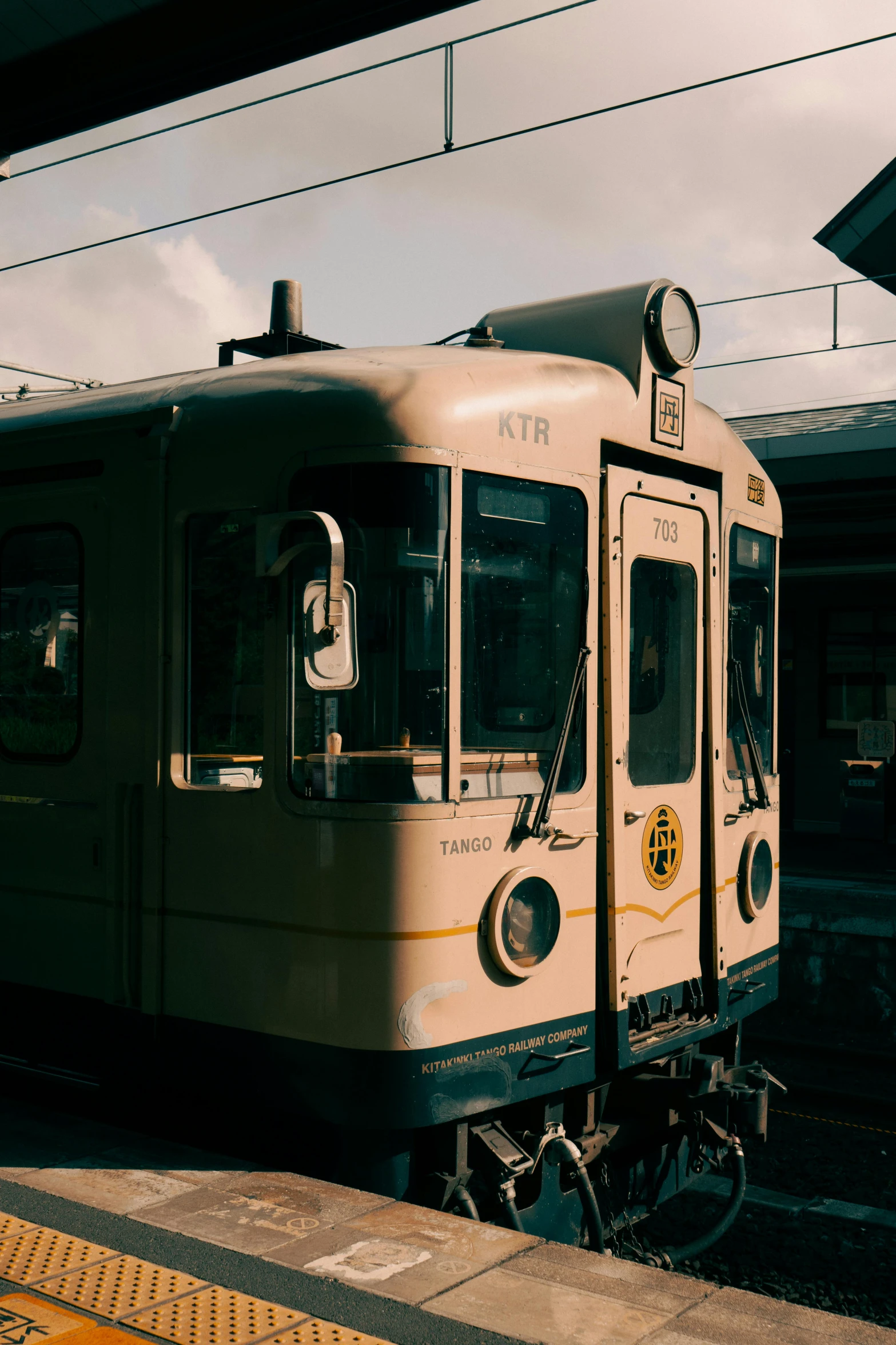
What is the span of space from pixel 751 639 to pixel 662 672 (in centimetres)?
78

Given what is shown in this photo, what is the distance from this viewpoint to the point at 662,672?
4.96m

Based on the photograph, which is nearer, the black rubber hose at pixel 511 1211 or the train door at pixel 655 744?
the black rubber hose at pixel 511 1211

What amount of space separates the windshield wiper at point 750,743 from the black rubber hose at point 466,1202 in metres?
2.05

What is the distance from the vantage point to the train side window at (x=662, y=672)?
4781 mm

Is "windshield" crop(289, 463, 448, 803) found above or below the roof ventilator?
below

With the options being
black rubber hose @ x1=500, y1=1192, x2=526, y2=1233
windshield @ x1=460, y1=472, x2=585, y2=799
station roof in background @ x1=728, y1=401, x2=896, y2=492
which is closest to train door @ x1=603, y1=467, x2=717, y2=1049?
windshield @ x1=460, y1=472, x2=585, y2=799

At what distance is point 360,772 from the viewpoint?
3855 mm

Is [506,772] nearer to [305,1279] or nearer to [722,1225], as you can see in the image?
[305,1279]

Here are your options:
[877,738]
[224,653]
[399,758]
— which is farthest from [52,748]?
[877,738]

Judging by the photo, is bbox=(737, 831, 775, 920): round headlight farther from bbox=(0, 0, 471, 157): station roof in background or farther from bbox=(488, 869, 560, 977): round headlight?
bbox=(0, 0, 471, 157): station roof in background

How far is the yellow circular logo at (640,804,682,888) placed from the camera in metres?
4.68

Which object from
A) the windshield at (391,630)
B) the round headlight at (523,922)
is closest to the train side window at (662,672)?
the round headlight at (523,922)

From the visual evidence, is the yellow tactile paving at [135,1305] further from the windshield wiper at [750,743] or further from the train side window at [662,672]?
the windshield wiper at [750,743]

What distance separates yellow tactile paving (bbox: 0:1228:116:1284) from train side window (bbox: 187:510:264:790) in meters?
1.39
